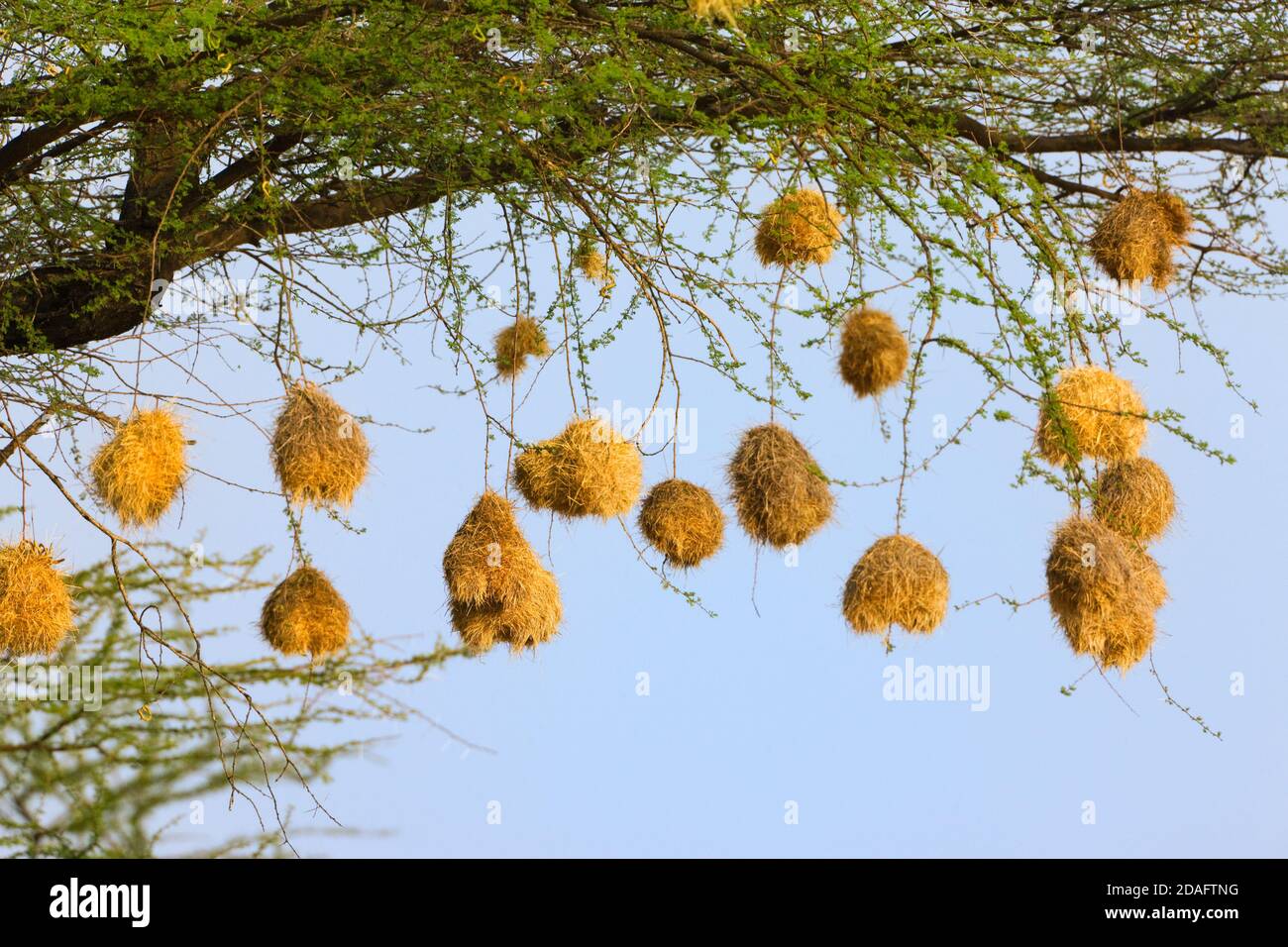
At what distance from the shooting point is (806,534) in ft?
12.8

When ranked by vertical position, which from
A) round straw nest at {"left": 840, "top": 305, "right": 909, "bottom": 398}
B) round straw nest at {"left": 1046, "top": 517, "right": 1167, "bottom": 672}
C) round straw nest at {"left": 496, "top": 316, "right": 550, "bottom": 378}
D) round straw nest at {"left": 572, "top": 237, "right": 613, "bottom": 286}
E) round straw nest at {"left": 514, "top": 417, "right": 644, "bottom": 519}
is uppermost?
round straw nest at {"left": 572, "top": 237, "right": 613, "bottom": 286}

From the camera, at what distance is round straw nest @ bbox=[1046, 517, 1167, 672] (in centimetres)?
368

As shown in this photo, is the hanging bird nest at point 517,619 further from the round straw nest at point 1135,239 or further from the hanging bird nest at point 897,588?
the round straw nest at point 1135,239

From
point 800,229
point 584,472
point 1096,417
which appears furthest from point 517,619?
Result: point 1096,417

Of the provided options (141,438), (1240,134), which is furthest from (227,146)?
(1240,134)

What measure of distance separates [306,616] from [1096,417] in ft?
7.04

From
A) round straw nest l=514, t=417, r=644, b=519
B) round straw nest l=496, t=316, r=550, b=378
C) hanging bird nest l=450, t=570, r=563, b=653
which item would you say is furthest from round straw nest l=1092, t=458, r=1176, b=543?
round straw nest l=496, t=316, r=550, b=378

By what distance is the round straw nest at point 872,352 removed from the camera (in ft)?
12.1

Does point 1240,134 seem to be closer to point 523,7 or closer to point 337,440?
point 523,7

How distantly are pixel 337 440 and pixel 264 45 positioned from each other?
3.79 feet

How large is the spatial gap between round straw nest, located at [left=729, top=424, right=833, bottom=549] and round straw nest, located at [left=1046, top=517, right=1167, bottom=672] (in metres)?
0.61

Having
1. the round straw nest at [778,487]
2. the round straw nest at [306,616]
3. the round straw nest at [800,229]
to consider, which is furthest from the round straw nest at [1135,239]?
the round straw nest at [306,616]

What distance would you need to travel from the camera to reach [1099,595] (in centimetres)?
369

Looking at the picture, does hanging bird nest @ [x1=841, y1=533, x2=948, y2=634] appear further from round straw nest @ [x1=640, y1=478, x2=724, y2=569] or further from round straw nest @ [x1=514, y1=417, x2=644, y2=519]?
round straw nest @ [x1=514, y1=417, x2=644, y2=519]
